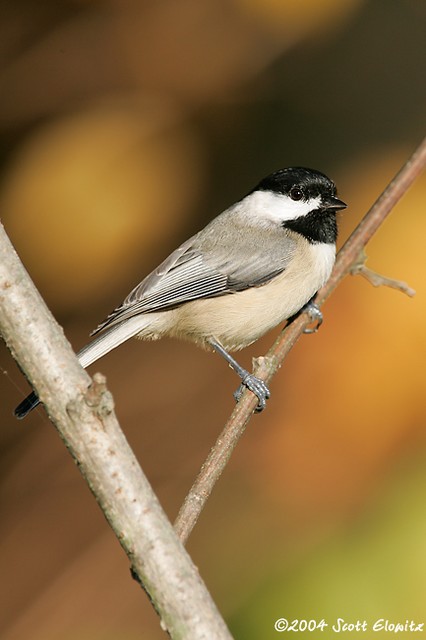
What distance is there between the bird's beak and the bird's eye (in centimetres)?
8

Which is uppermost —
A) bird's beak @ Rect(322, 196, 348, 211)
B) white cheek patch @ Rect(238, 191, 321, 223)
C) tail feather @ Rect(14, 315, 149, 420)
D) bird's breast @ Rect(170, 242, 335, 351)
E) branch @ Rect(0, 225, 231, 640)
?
bird's beak @ Rect(322, 196, 348, 211)

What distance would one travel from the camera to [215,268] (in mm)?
2316

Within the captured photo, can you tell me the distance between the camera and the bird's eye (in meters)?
2.33

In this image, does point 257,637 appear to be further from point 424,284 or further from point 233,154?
point 233,154

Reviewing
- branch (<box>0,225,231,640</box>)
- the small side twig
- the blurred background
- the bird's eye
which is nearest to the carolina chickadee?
the bird's eye

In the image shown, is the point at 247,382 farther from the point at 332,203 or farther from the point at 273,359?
the point at 332,203

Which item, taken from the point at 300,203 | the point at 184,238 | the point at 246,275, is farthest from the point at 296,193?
the point at 184,238

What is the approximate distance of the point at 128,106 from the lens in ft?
9.34

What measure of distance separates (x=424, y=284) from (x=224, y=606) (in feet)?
4.11

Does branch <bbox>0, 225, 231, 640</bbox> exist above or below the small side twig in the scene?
below

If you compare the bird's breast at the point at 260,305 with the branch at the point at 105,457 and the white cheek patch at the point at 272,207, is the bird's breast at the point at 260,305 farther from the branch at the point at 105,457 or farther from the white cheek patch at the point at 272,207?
the branch at the point at 105,457

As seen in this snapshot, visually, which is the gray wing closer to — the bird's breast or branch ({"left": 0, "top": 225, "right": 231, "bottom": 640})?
the bird's breast

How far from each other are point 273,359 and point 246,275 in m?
0.60

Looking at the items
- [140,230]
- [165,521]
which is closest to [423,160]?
[165,521]
